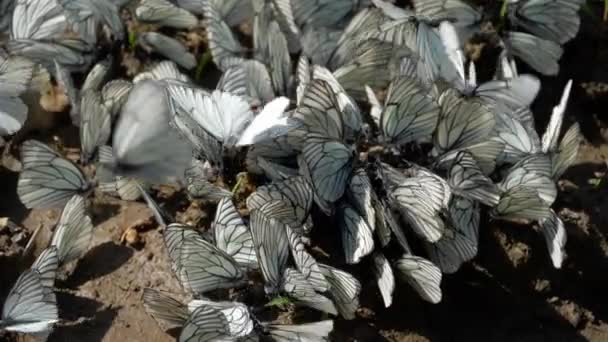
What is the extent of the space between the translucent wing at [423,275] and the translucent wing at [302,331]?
42cm

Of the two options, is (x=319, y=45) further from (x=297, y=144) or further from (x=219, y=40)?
(x=297, y=144)

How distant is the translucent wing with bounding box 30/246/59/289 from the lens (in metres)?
3.56

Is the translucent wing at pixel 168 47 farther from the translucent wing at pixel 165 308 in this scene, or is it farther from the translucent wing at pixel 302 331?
the translucent wing at pixel 302 331

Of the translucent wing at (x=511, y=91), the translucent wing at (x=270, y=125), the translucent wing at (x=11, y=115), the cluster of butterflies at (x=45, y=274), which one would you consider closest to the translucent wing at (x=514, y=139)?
the translucent wing at (x=511, y=91)

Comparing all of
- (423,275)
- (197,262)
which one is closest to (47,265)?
(197,262)

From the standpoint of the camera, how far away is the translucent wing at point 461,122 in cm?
387

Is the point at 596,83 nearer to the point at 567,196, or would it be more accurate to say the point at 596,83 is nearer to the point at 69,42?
the point at 567,196

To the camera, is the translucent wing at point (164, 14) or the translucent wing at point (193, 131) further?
the translucent wing at point (164, 14)

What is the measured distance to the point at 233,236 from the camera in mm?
3594

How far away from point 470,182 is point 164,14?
167cm

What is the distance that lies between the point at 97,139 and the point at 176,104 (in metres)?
0.45

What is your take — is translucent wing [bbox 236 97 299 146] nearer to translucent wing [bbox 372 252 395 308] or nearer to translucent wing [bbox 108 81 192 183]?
translucent wing [bbox 108 81 192 183]

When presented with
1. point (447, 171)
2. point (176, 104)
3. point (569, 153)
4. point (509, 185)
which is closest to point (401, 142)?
point (447, 171)

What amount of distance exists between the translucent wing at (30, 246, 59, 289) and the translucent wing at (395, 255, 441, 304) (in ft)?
4.44
